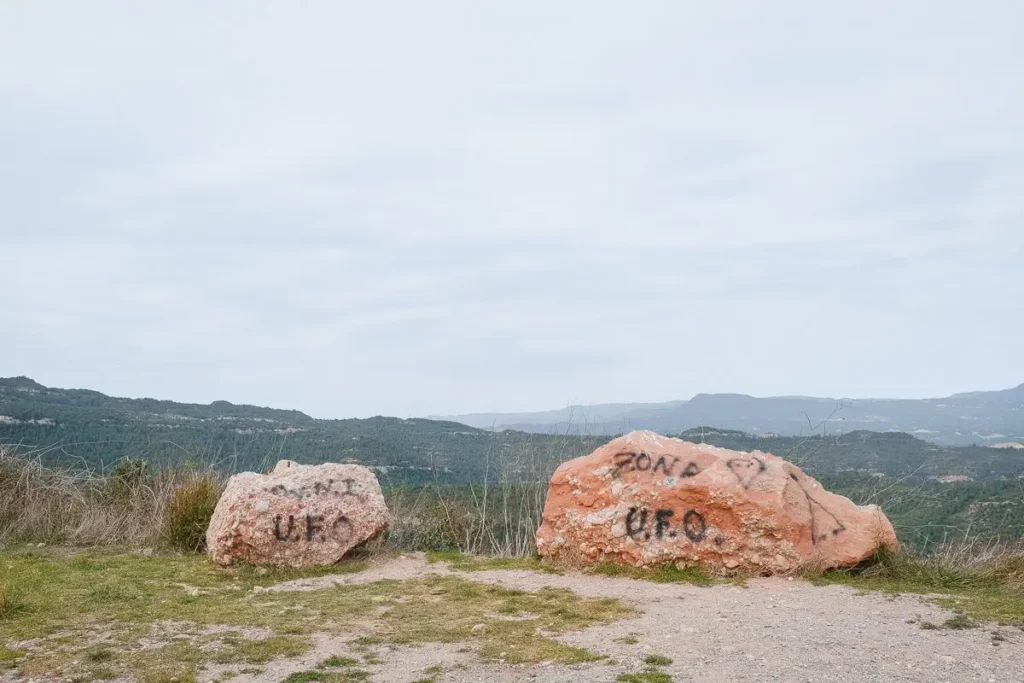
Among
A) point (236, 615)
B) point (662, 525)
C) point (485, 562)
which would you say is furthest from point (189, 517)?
point (662, 525)

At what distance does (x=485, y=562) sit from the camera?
27.8 ft

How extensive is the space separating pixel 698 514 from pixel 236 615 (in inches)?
154

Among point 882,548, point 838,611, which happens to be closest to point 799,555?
point 882,548

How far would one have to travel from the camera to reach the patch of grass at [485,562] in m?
8.12

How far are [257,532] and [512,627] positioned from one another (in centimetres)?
340

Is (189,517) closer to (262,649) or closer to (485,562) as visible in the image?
(485,562)

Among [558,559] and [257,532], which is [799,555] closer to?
[558,559]

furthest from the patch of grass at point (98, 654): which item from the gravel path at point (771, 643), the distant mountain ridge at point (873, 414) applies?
the distant mountain ridge at point (873, 414)

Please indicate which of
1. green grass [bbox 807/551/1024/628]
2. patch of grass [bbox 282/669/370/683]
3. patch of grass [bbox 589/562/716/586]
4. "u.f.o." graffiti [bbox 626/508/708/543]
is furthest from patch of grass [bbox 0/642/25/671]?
green grass [bbox 807/551/1024/628]

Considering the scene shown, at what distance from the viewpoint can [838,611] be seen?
594 centimetres

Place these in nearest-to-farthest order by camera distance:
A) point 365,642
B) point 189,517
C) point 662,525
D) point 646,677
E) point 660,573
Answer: point 646,677 < point 365,642 < point 660,573 < point 662,525 < point 189,517

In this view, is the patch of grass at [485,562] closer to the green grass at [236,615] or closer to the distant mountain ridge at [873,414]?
the green grass at [236,615]

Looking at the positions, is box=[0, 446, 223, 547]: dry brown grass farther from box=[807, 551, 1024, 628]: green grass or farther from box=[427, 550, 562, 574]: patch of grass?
box=[807, 551, 1024, 628]: green grass

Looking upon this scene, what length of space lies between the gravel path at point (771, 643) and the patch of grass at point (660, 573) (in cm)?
24
